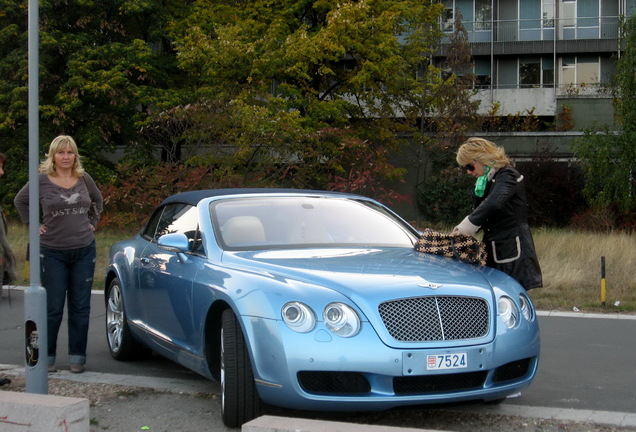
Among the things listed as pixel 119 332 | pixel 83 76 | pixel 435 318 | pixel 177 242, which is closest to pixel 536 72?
pixel 83 76

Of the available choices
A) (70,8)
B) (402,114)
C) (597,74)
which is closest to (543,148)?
(402,114)

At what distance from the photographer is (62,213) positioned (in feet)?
22.1

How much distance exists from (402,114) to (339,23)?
7007mm

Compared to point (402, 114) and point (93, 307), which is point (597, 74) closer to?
point (402, 114)

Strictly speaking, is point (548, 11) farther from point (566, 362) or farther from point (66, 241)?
point (66, 241)

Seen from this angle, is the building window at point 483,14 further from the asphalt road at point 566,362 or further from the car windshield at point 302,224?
the car windshield at point 302,224

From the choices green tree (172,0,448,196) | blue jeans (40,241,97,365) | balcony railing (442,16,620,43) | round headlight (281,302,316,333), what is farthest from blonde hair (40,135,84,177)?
balcony railing (442,16,620,43)

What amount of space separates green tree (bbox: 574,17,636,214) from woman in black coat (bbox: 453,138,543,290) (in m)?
23.2

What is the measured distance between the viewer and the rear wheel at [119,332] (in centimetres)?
722

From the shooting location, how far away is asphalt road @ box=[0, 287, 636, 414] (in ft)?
19.8

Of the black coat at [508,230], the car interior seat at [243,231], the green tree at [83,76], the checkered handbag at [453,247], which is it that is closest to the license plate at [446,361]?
the checkered handbag at [453,247]

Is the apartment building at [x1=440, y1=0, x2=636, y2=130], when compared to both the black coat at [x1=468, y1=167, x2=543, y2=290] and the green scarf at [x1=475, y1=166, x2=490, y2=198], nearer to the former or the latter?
the green scarf at [x1=475, y1=166, x2=490, y2=198]

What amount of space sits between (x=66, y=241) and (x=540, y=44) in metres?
43.0

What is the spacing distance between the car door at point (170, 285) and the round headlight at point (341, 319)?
125 cm
